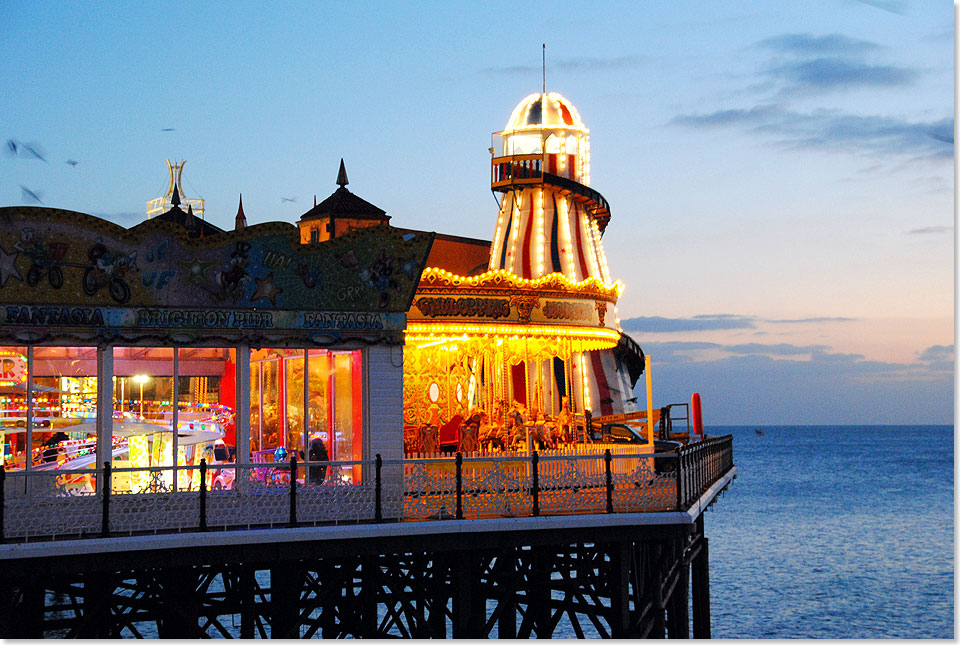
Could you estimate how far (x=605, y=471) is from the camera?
1992 centimetres

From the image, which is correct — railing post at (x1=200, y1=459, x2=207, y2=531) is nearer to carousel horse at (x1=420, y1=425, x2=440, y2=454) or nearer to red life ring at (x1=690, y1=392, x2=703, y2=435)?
carousel horse at (x1=420, y1=425, x2=440, y2=454)

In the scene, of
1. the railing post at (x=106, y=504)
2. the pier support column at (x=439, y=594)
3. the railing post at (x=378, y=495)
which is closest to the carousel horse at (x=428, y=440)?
the pier support column at (x=439, y=594)

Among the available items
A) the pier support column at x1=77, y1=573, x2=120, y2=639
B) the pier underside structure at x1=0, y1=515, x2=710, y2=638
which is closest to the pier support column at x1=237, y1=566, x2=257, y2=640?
the pier underside structure at x1=0, y1=515, x2=710, y2=638

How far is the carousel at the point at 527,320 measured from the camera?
2462 cm

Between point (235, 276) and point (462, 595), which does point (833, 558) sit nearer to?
point (462, 595)

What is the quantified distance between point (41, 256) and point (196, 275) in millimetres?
2236

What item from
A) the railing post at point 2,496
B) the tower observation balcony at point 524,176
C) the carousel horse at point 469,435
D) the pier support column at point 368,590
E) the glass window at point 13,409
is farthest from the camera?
the tower observation balcony at point 524,176

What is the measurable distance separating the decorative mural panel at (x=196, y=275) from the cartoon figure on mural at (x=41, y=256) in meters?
0.01

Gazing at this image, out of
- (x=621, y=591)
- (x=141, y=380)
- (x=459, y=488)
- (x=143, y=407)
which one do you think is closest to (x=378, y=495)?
(x=459, y=488)

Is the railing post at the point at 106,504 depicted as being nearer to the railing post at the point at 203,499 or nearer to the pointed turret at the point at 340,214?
the railing post at the point at 203,499

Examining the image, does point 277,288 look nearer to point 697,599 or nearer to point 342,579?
point 342,579

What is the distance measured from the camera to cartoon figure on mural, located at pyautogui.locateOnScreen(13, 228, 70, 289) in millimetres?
18344

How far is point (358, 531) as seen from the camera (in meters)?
18.4

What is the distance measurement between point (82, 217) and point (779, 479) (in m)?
110
